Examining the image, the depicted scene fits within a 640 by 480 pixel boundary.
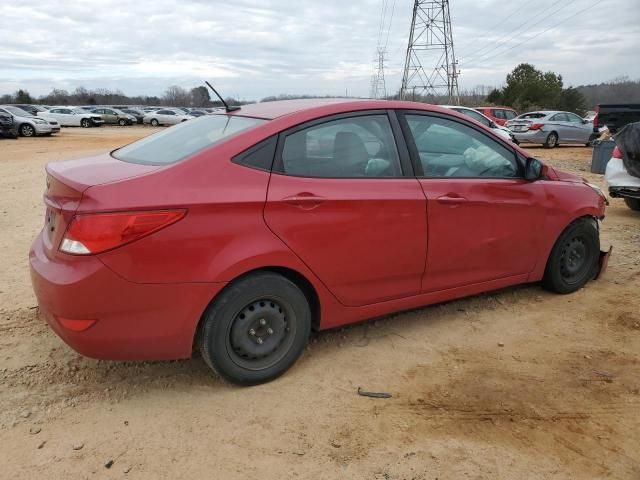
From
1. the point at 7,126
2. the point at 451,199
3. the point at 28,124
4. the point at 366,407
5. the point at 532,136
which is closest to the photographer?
the point at 366,407

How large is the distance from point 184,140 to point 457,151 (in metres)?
1.91

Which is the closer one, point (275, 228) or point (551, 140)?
point (275, 228)

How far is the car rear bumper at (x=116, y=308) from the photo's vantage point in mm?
2668

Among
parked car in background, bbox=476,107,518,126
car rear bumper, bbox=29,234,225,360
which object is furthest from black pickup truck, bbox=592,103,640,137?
car rear bumper, bbox=29,234,225,360

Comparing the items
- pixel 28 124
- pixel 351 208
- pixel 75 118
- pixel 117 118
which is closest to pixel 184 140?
pixel 351 208

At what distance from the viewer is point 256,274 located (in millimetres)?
3023

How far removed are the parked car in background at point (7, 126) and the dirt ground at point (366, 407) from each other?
A: 23.8 m

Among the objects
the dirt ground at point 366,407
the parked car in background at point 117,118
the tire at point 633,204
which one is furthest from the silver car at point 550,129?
the parked car in background at point 117,118

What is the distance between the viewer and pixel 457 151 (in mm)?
3906

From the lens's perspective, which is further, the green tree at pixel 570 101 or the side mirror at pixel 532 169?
the green tree at pixel 570 101

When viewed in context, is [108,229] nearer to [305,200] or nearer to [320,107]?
[305,200]

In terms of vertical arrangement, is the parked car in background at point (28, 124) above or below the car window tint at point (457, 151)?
below

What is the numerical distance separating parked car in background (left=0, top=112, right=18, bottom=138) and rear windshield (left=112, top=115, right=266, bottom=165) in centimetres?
2446

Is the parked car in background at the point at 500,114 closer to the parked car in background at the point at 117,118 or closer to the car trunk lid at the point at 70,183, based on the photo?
the car trunk lid at the point at 70,183
